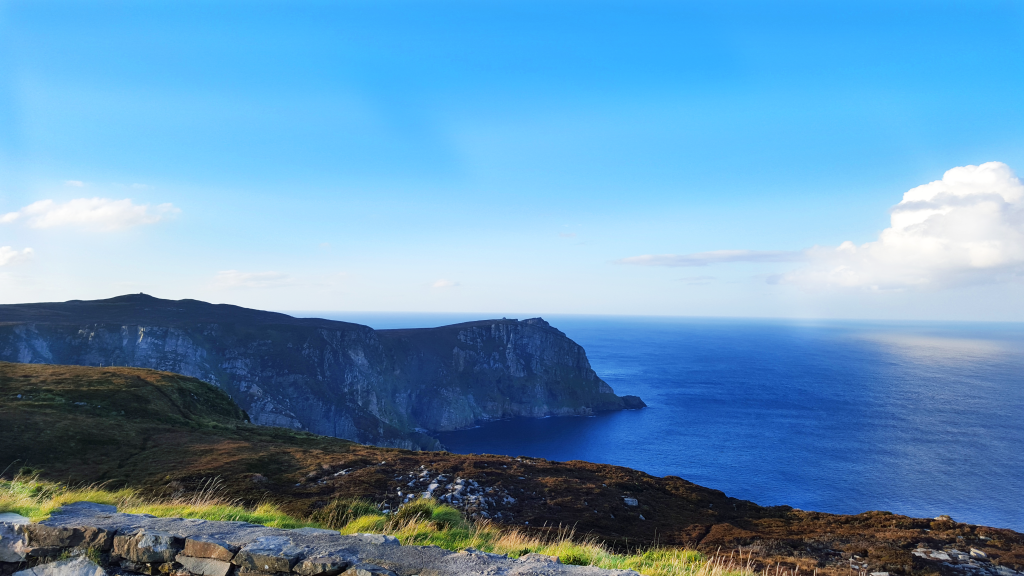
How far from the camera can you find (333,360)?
128625 mm

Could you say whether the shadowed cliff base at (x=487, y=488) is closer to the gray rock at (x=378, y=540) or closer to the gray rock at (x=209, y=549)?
the gray rock at (x=209, y=549)

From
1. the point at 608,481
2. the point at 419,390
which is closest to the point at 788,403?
the point at 419,390

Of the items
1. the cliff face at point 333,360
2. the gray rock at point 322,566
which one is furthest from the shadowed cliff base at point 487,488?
the cliff face at point 333,360

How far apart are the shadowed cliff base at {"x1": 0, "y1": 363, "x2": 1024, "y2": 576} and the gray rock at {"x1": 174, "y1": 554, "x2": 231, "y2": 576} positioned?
21.6ft

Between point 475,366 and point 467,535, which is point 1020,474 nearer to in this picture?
point 467,535

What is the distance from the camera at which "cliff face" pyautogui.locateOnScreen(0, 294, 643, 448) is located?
100 meters

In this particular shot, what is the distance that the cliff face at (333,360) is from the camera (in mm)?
100188

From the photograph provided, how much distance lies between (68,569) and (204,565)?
242cm

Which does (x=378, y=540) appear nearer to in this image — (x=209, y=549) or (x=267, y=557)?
(x=267, y=557)

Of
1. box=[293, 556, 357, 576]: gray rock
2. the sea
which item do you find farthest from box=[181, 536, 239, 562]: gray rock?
the sea

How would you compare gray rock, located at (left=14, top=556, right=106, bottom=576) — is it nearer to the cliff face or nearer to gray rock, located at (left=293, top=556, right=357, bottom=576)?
gray rock, located at (left=293, top=556, right=357, bottom=576)

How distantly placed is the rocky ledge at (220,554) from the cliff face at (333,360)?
107 metres

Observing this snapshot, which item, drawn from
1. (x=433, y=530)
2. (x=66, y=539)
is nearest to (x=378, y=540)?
(x=433, y=530)

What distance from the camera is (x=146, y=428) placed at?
28.4 meters
